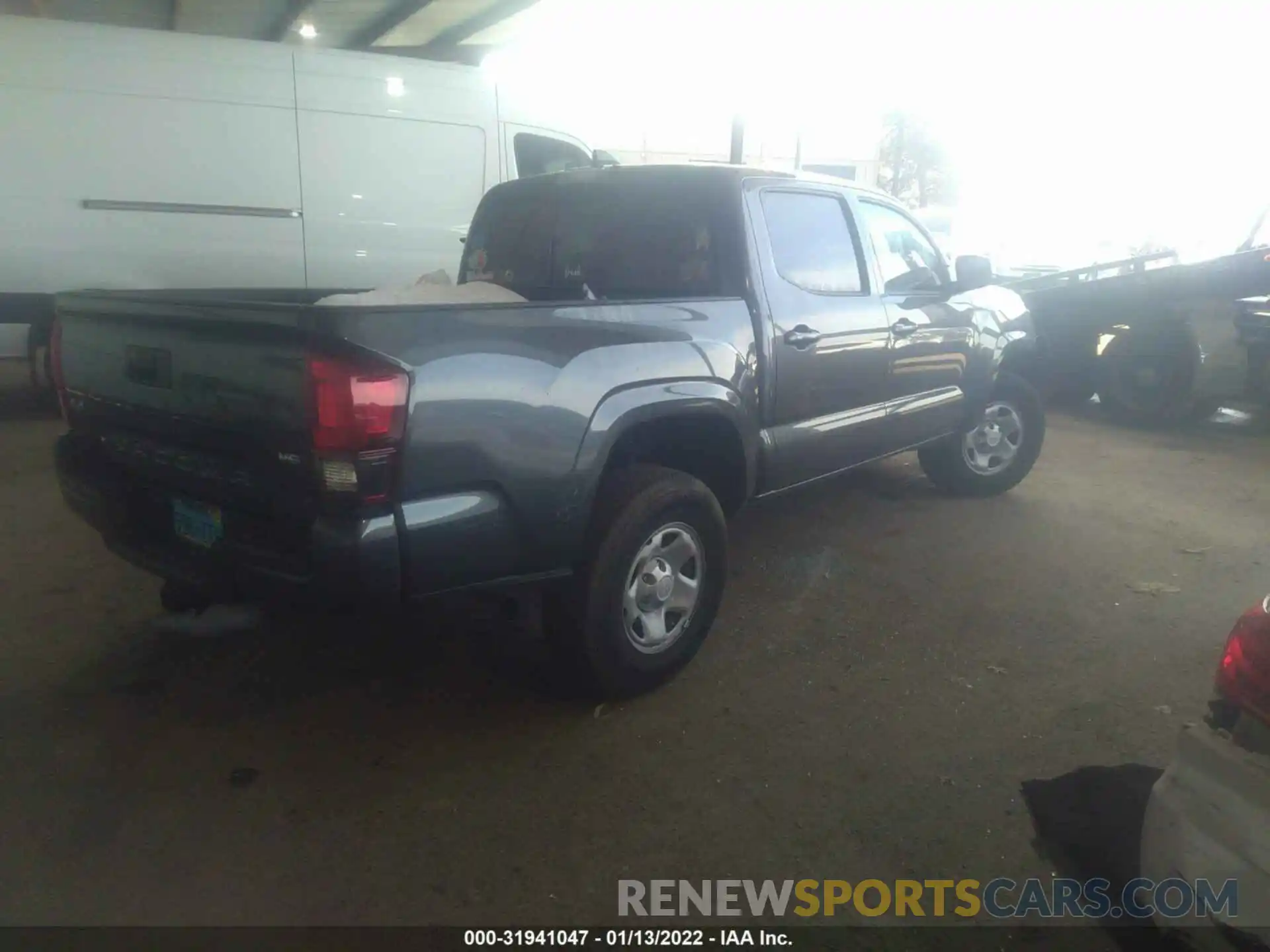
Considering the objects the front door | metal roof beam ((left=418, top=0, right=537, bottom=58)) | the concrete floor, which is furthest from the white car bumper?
metal roof beam ((left=418, top=0, right=537, bottom=58))

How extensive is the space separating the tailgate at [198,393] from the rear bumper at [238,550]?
8cm

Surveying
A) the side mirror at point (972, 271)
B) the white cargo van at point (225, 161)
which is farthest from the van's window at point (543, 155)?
the side mirror at point (972, 271)

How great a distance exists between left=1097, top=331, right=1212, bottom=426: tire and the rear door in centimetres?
453

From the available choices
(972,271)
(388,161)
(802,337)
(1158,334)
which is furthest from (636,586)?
(1158,334)

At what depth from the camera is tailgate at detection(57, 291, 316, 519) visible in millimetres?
2387

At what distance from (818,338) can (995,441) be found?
8.17ft

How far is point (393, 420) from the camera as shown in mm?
2354

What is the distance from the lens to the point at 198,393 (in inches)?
102

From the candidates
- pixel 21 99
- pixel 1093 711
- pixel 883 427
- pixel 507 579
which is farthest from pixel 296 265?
pixel 1093 711

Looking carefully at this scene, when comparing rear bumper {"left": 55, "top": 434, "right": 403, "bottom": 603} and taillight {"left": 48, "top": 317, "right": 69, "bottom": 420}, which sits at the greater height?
taillight {"left": 48, "top": 317, "right": 69, "bottom": 420}

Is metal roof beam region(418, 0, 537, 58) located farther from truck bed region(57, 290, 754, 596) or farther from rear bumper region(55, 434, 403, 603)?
rear bumper region(55, 434, 403, 603)

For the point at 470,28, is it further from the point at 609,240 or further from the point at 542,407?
the point at 542,407

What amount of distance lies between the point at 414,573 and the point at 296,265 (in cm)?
571

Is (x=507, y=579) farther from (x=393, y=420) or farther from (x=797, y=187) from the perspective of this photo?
(x=797, y=187)
